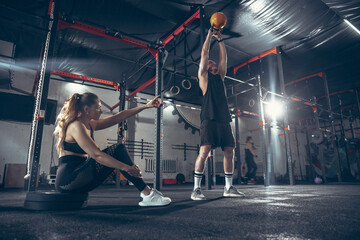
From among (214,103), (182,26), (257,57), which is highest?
(257,57)

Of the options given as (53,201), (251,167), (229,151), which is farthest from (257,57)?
(53,201)

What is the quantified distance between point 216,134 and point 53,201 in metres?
1.53

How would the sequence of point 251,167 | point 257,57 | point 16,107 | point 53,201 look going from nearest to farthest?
point 53,201 < point 16,107 < point 257,57 < point 251,167

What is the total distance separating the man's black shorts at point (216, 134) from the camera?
7.39ft

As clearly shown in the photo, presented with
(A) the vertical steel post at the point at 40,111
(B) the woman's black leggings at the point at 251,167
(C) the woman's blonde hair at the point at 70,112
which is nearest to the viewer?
(C) the woman's blonde hair at the point at 70,112

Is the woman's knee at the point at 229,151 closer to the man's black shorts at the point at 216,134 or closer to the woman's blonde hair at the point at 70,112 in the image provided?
the man's black shorts at the point at 216,134

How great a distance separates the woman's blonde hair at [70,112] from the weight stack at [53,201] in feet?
1.02

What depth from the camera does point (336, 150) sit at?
659cm

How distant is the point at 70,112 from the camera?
62.0 inches

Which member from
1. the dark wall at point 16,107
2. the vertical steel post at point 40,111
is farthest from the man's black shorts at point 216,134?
the dark wall at point 16,107

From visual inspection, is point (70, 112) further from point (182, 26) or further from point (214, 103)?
point (182, 26)

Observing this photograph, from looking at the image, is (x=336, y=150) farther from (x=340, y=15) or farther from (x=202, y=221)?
(x=202, y=221)

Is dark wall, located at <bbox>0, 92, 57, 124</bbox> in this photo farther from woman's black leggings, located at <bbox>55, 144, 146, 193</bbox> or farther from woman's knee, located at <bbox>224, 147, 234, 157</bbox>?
woman's knee, located at <bbox>224, 147, 234, 157</bbox>

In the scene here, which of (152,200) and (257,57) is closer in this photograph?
(152,200)
